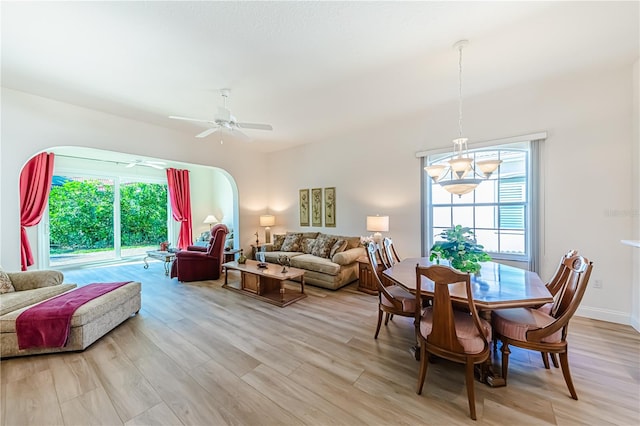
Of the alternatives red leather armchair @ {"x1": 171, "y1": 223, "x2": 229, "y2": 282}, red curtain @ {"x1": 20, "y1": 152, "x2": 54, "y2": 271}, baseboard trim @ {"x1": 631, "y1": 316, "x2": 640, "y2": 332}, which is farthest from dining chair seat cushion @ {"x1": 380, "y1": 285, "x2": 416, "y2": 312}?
red curtain @ {"x1": 20, "y1": 152, "x2": 54, "y2": 271}

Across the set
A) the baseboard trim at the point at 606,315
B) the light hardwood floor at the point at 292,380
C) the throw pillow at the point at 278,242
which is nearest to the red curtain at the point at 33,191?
the light hardwood floor at the point at 292,380

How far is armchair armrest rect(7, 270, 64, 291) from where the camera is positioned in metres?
2.93

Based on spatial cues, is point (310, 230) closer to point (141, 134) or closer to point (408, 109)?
point (408, 109)

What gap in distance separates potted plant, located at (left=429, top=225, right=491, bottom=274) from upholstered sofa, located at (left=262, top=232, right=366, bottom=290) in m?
2.19

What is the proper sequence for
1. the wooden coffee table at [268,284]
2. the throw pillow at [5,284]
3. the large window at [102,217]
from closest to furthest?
the throw pillow at [5,284] < the wooden coffee table at [268,284] < the large window at [102,217]

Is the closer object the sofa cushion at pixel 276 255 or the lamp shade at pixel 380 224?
the lamp shade at pixel 380 224

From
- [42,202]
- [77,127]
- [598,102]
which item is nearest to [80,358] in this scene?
[77,127]

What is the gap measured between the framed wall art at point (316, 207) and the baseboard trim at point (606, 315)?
173 inches

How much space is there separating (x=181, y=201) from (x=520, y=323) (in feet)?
26.8

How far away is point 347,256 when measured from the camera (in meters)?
4.41

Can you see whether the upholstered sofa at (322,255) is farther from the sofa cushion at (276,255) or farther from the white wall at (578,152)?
the white wall at (578,152)

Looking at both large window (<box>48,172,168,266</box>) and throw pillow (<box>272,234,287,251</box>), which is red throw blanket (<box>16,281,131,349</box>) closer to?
throw pillow (<box>272,234,287,251</box>)

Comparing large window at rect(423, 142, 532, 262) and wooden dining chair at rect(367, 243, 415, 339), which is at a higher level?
large window at rect(423, 142, 532, 262)

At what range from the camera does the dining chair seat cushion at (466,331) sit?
5.51 feet
